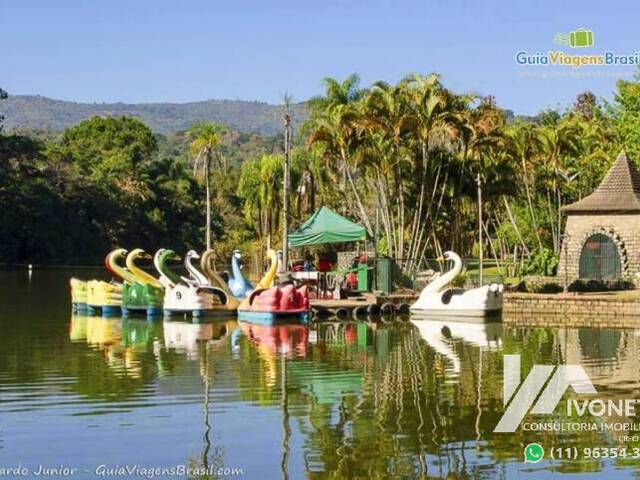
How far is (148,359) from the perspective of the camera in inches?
1058

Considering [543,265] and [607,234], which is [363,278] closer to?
[543,265]

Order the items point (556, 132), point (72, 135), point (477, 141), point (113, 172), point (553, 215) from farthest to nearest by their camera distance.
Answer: point (72, 135)
point (113, 172)
point (553, 215)
point (556, 132)
point (477, 141)

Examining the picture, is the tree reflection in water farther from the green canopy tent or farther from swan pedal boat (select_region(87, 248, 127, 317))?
the green canopy tent

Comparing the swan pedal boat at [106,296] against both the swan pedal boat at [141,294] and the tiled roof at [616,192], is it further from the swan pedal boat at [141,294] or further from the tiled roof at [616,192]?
the tiled roof at [616,192]

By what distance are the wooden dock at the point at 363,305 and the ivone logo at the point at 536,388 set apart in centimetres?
1206

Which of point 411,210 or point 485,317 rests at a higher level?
point 411,210

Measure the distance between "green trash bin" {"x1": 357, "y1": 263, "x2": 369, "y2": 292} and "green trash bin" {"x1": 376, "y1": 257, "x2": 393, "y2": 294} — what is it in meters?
0.39

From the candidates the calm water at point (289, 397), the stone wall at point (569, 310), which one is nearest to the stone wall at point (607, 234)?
the stone wall at point (569, 310)

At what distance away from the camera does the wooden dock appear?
38.6m

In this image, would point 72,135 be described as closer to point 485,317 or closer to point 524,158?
point 524,158

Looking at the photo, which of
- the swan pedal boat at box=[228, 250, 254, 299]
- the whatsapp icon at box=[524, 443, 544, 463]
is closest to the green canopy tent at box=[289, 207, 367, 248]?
the swan pedal boat at box=[228, 250, 254, 299]

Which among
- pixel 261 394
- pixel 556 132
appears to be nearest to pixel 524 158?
pixel 556 132

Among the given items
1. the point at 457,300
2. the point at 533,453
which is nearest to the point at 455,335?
the point at 457,300

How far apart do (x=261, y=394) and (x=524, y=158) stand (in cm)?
3650
